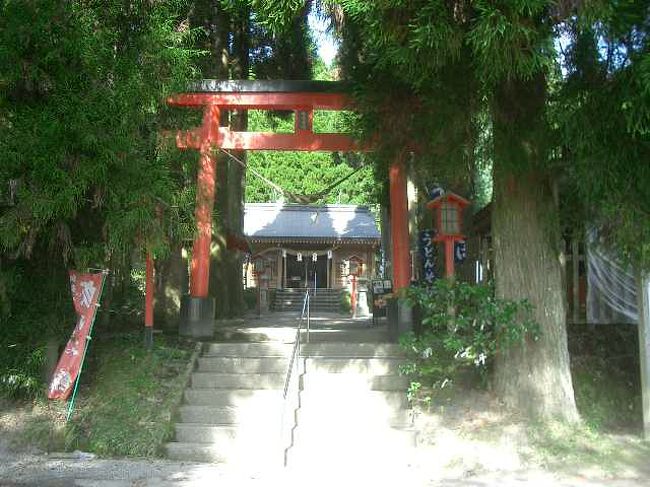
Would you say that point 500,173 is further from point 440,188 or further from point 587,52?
point 440,188

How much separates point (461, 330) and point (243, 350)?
Result: 9.93ft

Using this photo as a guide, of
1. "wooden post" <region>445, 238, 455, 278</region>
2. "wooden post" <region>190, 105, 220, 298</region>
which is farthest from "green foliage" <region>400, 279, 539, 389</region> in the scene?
"wooden post" <region>190, 105, 220, 298</region>

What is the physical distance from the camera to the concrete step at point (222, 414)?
8.07 meters

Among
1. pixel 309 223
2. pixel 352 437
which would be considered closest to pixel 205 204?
pixel 352 437

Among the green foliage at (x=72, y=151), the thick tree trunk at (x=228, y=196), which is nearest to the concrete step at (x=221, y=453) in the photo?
the green foliage at (x=72, y=151)

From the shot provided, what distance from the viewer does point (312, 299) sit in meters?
28.6

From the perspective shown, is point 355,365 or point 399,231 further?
point 399,231

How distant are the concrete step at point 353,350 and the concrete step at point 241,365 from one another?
518 mm

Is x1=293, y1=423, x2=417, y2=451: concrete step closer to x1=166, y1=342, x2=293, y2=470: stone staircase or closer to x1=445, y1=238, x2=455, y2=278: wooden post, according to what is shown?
x1=166, y1=342, x2=293, y2=470: stone staircase

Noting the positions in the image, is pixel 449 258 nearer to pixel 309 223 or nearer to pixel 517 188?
pixel 517 188

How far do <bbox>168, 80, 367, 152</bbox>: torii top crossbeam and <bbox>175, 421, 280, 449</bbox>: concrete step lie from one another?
13.8 feet

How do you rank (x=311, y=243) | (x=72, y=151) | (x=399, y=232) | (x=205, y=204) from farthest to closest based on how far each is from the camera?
1. (x=311, y=243)
2. (x=399, y=232)
3. (x=205, y=204)
4. (x=72, y=151)

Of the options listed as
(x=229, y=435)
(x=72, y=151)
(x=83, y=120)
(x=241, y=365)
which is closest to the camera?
(x=83, y=120)

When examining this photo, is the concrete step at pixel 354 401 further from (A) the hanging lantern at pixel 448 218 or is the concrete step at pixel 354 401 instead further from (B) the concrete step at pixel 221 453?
(A) the hanging lantern at pixel 448 218
